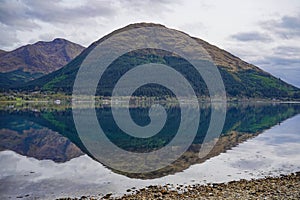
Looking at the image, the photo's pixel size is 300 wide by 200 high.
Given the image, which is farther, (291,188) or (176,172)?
(176,172)

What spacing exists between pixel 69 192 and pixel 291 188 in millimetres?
17078

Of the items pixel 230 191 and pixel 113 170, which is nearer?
pixel 230 191

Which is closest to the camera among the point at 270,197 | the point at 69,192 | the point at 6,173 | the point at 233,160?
the point at 270,197

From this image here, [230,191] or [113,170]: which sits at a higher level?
[230,191]

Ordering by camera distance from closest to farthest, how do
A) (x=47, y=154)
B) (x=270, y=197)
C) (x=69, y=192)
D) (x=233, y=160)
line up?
(x=270, y=197) < (x=69, y=192) < (x=233, y=160) < (x=47, y=154)

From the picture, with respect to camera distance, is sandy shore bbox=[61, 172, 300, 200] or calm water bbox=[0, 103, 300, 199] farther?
calm water bbox=[0, 103, 300, 199]

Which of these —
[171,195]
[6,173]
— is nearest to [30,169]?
[6,173]

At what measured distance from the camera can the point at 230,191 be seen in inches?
1027

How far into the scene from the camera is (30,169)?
37.8 m

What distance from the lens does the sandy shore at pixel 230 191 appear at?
24125 mm

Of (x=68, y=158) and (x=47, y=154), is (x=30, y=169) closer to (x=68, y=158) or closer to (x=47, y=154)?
(x=68, y=158)

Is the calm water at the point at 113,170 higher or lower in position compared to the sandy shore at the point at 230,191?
lower

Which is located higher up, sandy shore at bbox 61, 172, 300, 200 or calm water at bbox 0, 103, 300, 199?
sandy shore at bbox 61, 172, 300, 200

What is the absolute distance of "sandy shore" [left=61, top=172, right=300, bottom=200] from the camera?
950 inches
